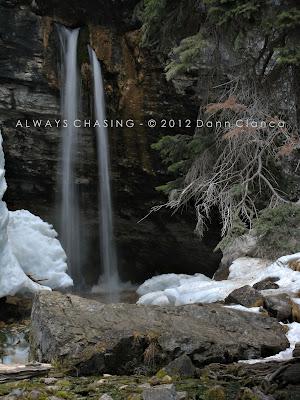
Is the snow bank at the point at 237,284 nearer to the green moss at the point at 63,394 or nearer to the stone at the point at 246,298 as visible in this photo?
the stone at the point at 246,298

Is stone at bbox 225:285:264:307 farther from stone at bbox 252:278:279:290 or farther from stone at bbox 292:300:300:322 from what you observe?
stone at bbox 292:300:300:322

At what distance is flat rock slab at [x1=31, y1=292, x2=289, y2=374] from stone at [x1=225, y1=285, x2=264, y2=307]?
548 mm

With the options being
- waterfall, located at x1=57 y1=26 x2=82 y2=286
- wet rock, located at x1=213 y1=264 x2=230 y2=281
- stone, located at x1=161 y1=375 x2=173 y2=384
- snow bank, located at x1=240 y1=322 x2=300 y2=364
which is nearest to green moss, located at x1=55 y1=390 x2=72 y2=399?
stone, located at x1=161 y1=375 x2=173 y2=384

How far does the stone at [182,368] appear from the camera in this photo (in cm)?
423

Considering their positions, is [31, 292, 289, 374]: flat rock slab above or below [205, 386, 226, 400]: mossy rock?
above

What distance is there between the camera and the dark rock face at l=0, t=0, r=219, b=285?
1305 centimetres

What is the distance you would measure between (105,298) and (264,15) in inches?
342

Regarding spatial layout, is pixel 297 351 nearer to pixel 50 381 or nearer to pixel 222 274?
pixel 50 381

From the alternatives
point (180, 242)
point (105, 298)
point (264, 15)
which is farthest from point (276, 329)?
point (180, 242)

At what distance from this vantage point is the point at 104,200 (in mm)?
15148

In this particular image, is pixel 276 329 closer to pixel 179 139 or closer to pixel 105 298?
pixel 179 139

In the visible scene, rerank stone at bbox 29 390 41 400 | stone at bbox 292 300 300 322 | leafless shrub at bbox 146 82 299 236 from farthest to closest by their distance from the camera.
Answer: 1. leafless shrub at bbox 146 82 299 236
2. stone at bbox 292 300 300 322
3. stone at bbox 29 390 41 400

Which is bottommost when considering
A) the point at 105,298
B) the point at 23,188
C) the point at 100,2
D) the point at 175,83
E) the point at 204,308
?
the point at 105,298

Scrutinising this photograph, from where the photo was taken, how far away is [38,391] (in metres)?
3.71
